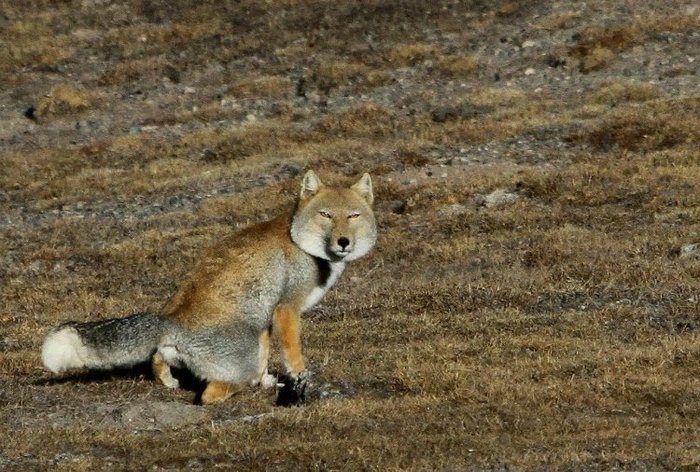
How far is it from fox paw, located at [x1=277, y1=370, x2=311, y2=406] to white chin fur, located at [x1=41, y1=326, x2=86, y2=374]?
2.07 metres

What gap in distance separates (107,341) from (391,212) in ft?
48.1

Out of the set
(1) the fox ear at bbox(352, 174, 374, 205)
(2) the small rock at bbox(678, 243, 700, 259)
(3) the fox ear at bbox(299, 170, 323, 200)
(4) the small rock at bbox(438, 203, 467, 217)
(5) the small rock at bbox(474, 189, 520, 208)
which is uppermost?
(3) the fox ear at bbox(299, 170, 323, 200)

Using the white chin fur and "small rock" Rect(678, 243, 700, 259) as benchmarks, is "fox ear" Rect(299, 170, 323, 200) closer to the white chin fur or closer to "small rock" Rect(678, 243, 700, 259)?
the white chin fur

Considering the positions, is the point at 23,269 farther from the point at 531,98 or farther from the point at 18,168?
the point at 531,98

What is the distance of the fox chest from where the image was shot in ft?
44.6

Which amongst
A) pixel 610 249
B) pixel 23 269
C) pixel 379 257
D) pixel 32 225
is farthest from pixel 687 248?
pixel 32 225

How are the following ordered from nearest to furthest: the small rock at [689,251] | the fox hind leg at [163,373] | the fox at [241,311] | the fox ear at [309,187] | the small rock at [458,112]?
the fox at [241,311] → the fox hind leg at [163,373] → the fox ear at [309,187] → the small rock at [689,251] → the small rock at [458,112]

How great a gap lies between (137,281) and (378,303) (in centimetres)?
550

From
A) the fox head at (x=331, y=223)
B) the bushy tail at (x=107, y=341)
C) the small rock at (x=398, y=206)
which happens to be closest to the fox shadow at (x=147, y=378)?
the bushy tail at (x=107, y=341)

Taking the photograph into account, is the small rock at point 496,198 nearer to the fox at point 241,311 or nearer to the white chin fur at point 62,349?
the fox at point 241,311

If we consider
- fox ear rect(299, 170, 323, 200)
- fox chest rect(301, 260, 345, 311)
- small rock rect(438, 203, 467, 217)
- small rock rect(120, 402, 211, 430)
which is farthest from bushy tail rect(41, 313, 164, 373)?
small rock rect(438, 203, 467, 217)

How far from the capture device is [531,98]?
37062mm

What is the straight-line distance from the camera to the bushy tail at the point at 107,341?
484 inches

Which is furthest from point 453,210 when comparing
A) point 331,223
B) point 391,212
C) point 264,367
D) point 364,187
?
point 264,367
